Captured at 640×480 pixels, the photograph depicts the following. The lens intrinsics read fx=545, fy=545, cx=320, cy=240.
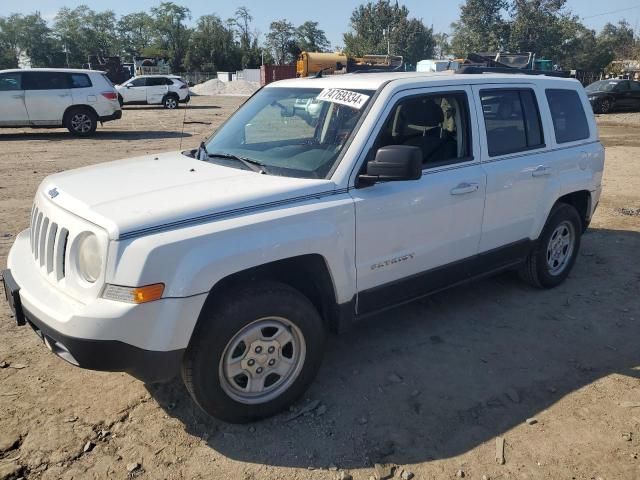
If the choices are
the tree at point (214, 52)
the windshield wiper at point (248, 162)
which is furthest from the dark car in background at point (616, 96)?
the tree at point (214, 52)

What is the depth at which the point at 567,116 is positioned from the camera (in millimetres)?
4891

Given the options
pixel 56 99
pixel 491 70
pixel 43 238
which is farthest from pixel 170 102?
pixel 43 238

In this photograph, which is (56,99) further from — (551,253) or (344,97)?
(551,253)

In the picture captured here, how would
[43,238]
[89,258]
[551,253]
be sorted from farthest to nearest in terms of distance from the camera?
[551,253] < [43,238] < [89,258]

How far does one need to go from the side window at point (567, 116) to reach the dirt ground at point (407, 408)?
146 centimetres

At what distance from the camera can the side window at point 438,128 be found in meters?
3.75

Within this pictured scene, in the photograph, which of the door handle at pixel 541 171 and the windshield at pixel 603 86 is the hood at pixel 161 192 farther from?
the windshield at pixel 603 86

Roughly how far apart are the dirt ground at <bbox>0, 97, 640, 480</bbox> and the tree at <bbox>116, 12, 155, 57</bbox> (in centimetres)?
10214

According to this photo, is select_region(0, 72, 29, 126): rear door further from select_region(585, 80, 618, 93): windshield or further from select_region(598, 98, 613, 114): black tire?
select_region(585, 80, 618, 93): windshield

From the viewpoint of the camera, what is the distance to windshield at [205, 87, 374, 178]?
3.38 m

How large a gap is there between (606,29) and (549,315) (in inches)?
4435

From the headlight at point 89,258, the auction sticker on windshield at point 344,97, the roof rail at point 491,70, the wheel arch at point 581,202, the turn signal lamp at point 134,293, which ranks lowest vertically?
the wheel arch at point 581,202

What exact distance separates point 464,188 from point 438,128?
18.7 inches

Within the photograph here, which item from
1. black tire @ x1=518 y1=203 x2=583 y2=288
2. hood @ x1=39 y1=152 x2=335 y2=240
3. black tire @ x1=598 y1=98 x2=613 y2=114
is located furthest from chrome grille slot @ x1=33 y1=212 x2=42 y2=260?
black tire @ x1=598 y1=98 x2=613 y2=114
